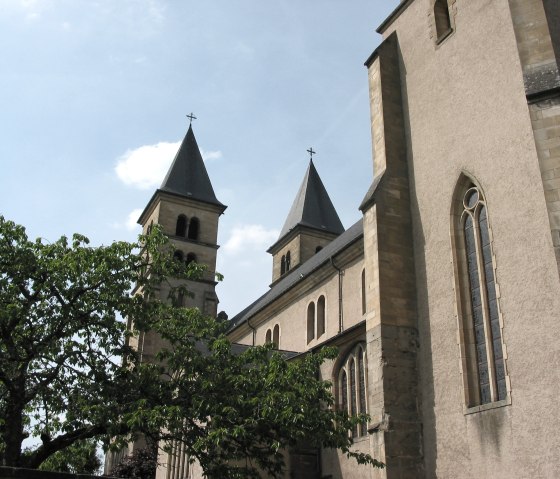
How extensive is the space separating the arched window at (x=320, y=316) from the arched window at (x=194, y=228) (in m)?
18.0

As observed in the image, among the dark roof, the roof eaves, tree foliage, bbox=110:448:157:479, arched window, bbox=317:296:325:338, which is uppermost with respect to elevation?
the roof eaves

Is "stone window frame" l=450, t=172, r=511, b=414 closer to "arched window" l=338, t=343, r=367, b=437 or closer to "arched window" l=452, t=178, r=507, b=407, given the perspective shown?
"arched window" l=452, t=178, r=507, b=407

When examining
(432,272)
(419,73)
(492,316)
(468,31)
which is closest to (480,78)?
(468,31)

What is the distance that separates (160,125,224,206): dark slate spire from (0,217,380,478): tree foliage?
96.0 feet

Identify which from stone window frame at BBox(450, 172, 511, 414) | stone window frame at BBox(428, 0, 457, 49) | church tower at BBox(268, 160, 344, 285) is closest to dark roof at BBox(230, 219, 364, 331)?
church tower at BBox(268, 160, 344, 285)

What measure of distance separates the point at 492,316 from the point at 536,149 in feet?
10.4

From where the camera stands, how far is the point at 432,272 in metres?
13.7

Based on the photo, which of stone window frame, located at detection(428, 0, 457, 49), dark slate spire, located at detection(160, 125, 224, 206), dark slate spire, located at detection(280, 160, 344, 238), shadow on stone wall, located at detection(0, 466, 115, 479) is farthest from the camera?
dark slate spire, located at detection(280, 160, 344, 238)

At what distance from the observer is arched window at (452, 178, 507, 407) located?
11.7 metres

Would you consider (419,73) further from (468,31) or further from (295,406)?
(295,406)

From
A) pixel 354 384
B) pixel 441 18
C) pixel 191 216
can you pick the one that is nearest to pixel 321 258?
pixel 354 384

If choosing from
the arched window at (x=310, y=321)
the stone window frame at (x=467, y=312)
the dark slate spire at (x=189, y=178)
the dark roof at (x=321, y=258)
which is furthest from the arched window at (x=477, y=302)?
the dark slate spire at (x=189, y=178)

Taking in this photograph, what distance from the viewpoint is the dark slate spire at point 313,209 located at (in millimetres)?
43562

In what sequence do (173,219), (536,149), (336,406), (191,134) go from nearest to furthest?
(536,149), (336,406), (173,219), (191,134)
